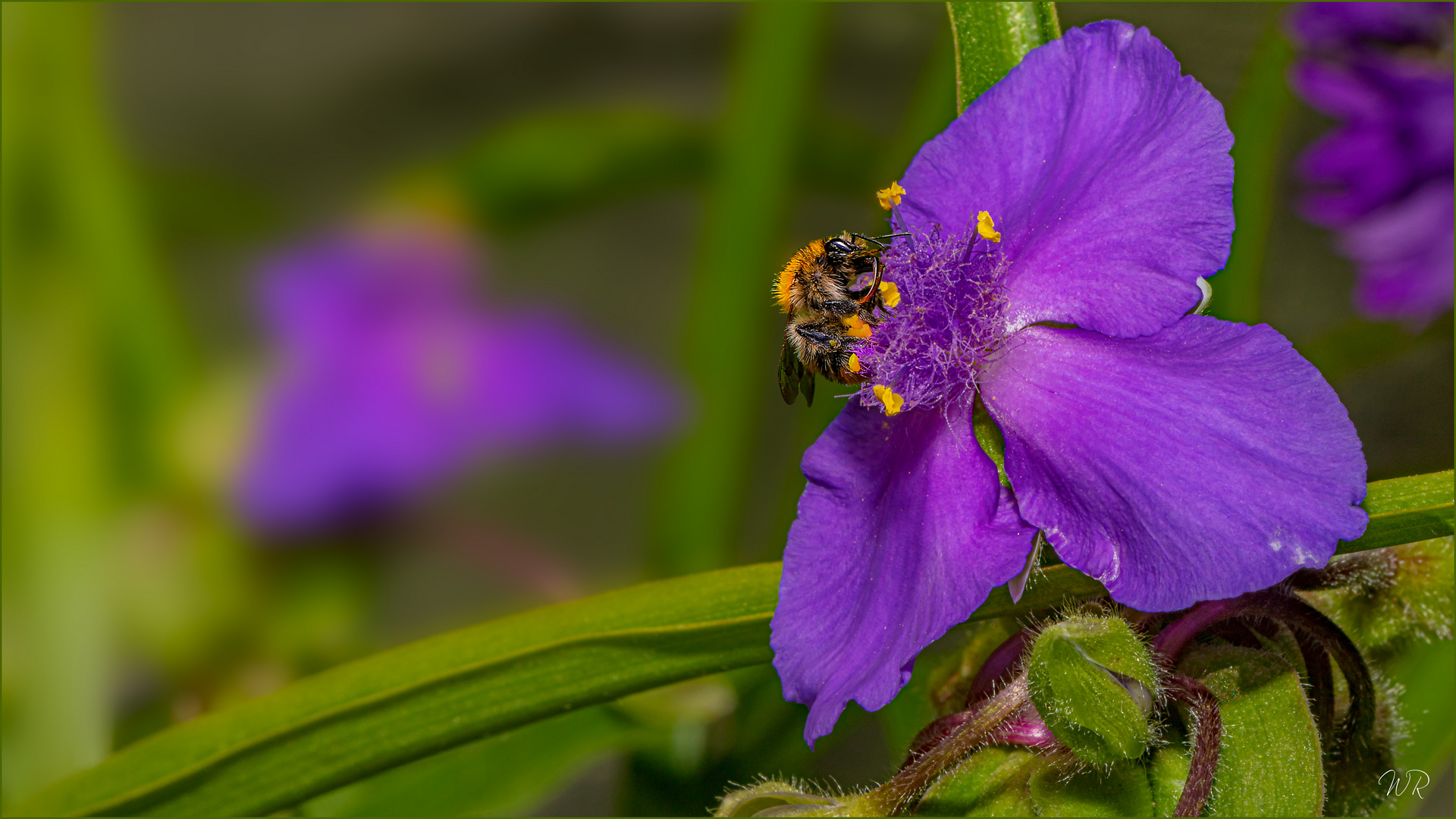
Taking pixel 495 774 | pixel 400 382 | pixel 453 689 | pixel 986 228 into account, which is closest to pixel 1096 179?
pixel 986 228

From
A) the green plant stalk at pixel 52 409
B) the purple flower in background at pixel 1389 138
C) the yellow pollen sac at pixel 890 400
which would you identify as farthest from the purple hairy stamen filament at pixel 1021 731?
the green plant stalk at pixel 52 409

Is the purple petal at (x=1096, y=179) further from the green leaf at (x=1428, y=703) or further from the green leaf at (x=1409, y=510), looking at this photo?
the green leaf at (x=1428, y=703)

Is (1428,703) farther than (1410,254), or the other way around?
(1410,254)

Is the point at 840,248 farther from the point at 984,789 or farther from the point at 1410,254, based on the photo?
the point at 1410,254

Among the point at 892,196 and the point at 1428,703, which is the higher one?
the point at 892,196

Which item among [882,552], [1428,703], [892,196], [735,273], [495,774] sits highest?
[892,196]

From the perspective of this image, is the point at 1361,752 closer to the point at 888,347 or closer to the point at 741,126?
the point at 888,347
